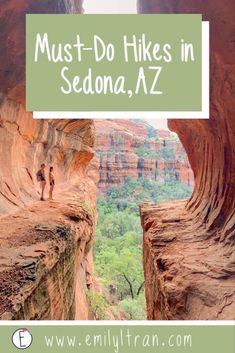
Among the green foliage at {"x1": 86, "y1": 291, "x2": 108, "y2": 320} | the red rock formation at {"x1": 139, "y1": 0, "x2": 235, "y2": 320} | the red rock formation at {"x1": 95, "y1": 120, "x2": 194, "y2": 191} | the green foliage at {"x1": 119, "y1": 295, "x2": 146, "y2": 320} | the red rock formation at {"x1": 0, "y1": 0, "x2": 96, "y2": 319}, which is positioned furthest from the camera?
the red rock formation at {"x1": 95, "y1": 120, "x2": 194, "y2": 191}

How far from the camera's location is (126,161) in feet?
144

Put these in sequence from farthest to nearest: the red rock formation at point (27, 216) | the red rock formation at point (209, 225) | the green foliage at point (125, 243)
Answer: the green foliage at point (125, 243) → the red rock formation at point (209, 225) → the red rock formation at point (27, 216)

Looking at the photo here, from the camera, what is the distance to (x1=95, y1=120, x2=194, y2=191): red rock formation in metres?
42.7

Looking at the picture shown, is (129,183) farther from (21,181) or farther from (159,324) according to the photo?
(159,324)

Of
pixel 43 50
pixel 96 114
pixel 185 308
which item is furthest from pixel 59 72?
pixel 185 308

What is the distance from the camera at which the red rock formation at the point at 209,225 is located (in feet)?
11.9
